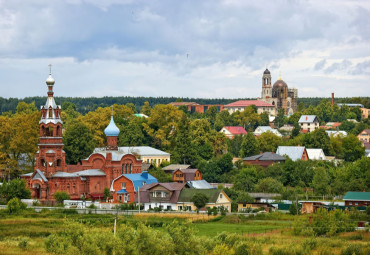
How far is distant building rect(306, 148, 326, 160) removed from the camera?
332ft

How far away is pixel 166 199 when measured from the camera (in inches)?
2781

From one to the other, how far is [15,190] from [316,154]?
43.2m

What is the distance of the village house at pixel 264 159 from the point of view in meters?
93.1

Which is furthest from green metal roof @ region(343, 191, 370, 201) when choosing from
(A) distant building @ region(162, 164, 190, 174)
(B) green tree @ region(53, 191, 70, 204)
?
(B) green tree @ region(53, 191, 70, 204)

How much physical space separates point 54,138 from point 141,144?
2620 centimetres

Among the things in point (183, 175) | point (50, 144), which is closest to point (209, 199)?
point (183, 175)

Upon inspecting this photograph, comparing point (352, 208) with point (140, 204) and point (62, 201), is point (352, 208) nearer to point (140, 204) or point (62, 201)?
point (140, 204)

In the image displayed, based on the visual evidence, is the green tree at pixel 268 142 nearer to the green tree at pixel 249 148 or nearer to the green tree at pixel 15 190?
the green tree at pixel 249 148

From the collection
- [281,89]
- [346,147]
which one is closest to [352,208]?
[346,147]

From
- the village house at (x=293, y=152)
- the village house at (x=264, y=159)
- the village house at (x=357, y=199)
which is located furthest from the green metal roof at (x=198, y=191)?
the village house at (x=293, y=152)

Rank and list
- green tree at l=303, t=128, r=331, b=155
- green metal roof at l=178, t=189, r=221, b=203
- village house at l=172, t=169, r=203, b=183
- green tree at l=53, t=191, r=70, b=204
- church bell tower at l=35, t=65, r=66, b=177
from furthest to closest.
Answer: green tree at l=303, t=128, r=331, b=155 < village house at l=172, t=169, r=203, b=183 < church bell tower at l=35, t=65, r=66, b=177 < green tree at l=53, t=191, r=70, b=204 < green metal roof at l=178, t=189, r=221, b=203

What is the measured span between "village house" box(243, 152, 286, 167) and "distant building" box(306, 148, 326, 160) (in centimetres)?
835

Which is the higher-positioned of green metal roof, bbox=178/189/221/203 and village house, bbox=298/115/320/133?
village house, bbox=298/115/320/133

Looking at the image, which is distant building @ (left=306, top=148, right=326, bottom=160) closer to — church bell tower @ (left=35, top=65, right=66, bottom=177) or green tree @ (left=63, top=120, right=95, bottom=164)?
green tree @ (left=63, top=120, right=95, bottom=164)
